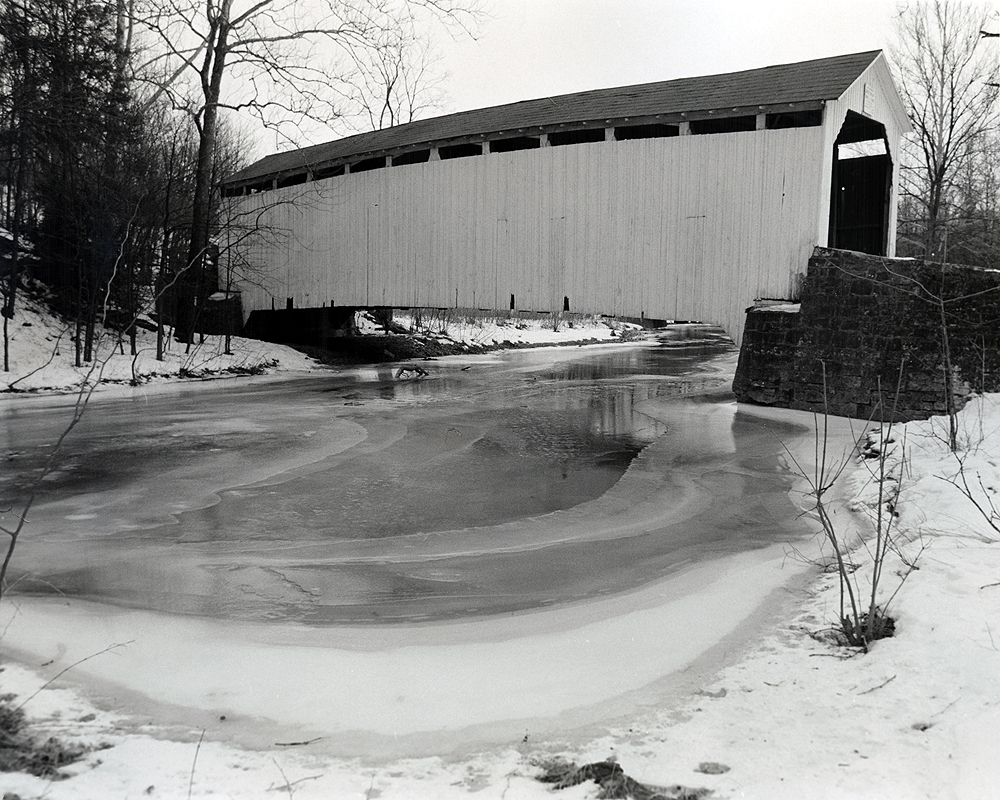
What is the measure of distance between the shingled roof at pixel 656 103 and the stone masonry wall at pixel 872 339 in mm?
2563

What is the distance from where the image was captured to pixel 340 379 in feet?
54.2

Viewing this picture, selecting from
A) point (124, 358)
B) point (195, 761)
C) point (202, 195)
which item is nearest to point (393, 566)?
point (195, 761)

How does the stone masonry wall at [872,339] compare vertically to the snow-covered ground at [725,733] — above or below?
above

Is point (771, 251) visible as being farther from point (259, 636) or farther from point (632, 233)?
point (259, 636)

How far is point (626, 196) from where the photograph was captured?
1352 centimetres

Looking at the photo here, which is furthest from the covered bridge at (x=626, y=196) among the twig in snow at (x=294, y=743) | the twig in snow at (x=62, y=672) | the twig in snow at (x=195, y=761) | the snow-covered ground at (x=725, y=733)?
the twig in snow at (x=195, y=761)

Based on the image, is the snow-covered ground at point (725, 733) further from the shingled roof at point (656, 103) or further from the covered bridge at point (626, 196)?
the shingled roof at point (656, 103)

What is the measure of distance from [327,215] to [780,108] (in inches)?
414

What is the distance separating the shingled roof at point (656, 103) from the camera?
1182cm

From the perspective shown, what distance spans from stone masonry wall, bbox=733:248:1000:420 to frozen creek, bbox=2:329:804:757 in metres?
1.02

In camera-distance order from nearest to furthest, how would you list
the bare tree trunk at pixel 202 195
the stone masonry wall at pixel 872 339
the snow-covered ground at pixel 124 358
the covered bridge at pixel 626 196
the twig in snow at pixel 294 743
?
the twig in snow at pixel 294 743, the stone masonry wall at pixel 872 339, the covered bridge at pixel 626 196, the snow-covered ground at pixel 124 358, the bare tree trunk at pixel 202 195

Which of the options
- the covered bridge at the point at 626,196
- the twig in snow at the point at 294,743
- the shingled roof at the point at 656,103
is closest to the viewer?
the twig in snow at the point at 294,743

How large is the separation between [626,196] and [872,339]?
4852mm

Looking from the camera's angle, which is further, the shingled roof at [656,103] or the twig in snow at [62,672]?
the shingled roof at [656,103]
